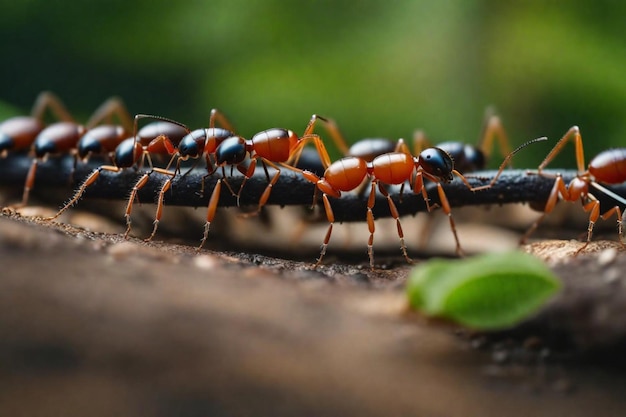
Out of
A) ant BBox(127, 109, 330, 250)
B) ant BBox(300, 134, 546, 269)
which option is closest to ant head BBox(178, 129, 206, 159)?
ant BBox(127, 109, 330, 250)

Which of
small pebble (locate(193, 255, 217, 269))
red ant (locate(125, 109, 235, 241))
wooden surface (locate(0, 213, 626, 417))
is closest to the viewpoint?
wooden surface (locate(0, 213, 626, 417))

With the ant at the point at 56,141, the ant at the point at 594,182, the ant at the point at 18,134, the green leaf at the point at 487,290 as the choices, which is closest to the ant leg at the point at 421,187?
the ant at the point at 594,182

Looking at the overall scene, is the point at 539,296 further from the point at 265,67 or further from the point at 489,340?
the point at 265,67

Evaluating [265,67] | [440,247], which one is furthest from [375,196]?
[265,67]

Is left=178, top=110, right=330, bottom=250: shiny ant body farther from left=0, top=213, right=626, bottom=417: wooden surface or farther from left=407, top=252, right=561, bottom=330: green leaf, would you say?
left=407, top=252, right=561, bottom=330: green leaf

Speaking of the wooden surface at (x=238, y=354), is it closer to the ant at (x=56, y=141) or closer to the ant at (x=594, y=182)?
the ant at (x=594, y=182)
